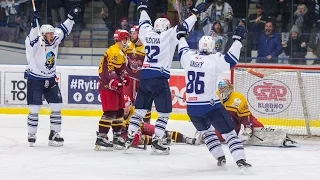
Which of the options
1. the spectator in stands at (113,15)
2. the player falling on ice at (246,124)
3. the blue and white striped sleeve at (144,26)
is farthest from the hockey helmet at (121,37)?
the spectator in stands at (113,15)

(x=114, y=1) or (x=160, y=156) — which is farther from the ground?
(x=114, y=1)

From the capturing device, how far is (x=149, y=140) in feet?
30.1

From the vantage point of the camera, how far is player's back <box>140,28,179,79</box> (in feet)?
28.4

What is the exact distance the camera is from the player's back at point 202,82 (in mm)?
7625

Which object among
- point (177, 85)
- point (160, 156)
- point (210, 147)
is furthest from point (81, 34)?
point (210, 147)

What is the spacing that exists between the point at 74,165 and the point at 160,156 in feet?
3.22

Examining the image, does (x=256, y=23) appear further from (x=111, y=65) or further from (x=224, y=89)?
(x=111, y=65)

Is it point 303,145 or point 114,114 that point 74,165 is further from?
point 303,145

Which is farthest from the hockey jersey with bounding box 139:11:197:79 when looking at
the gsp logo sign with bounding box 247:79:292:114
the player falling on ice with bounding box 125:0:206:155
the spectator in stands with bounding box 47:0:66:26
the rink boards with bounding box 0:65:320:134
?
the spectator in stands with bounding box 47:0:66:26

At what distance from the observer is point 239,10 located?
42.5 ft

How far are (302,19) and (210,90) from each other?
523 cm

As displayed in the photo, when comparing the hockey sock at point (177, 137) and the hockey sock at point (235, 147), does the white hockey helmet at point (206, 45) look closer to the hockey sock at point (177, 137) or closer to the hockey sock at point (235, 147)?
the hockey sock at point (235, 147)

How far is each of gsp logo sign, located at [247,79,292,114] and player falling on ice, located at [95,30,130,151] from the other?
6.50 feet

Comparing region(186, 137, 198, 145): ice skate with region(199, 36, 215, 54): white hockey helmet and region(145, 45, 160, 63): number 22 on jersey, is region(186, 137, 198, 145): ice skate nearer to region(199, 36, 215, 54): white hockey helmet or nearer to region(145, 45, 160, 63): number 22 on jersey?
region(145, 45, 160, 63): number 22 on jersey
